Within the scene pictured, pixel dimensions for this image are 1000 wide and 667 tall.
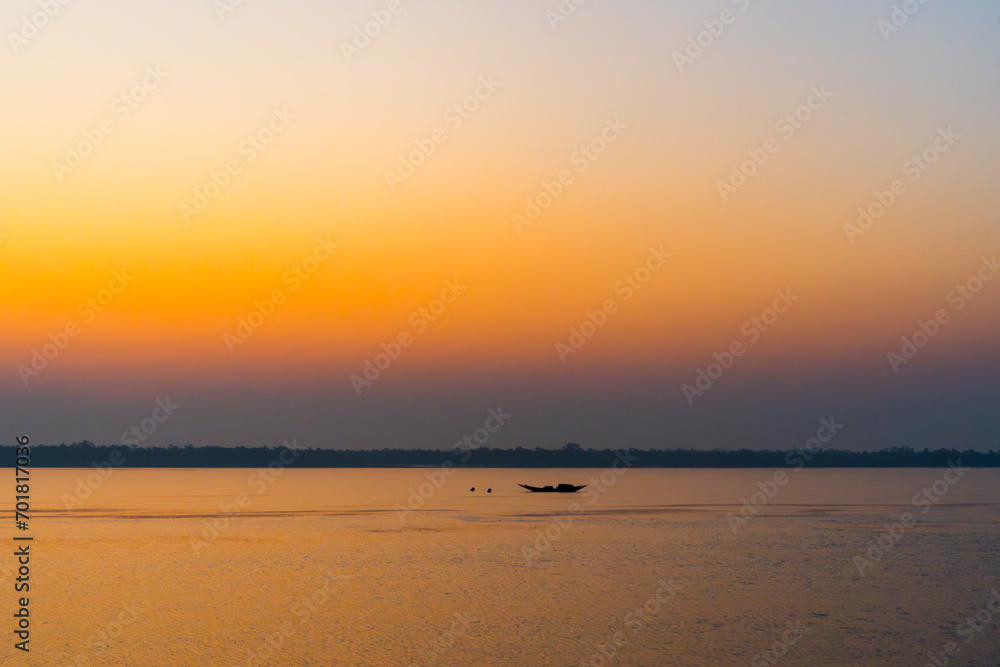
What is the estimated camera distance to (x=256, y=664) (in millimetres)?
21953

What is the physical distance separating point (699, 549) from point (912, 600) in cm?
1328

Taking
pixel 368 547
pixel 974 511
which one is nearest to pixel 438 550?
pixel 368 547

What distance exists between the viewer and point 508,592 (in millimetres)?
31031

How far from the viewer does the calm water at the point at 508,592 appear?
23.2 metres

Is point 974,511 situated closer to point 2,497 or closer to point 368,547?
point 368,547

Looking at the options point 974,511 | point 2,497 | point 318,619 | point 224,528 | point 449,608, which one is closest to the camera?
point 318,619

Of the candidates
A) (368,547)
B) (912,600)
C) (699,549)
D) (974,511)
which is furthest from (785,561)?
(974,511)

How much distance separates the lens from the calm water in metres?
23.2

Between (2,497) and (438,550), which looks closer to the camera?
(438,550)

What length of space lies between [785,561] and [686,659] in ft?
57.7

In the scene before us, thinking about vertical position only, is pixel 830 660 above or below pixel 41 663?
below

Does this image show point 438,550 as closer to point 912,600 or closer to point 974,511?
point 912,600

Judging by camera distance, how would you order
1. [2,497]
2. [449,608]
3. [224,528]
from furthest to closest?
[2,497] → [224,528] → [449,608]

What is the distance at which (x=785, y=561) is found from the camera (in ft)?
127
